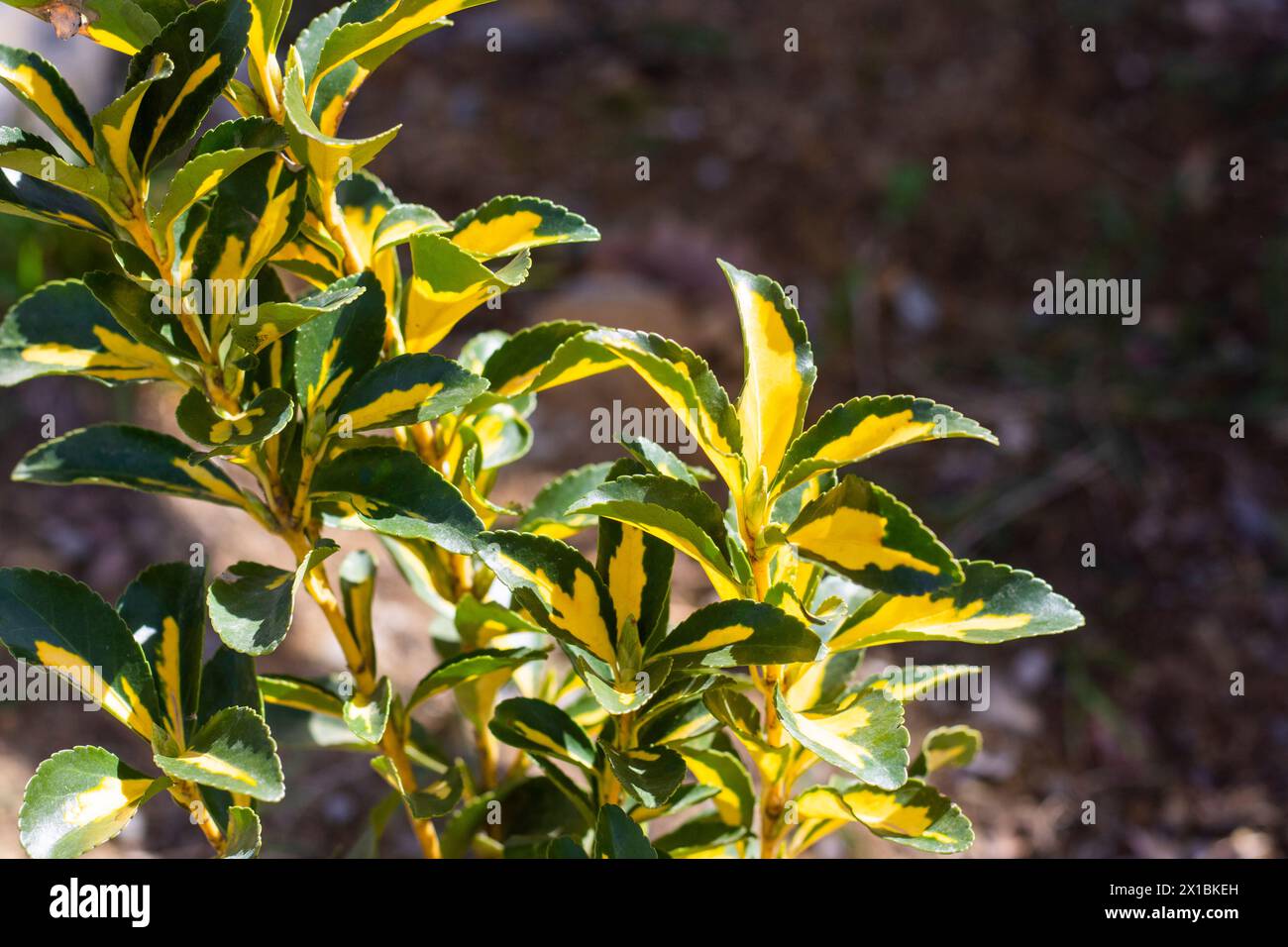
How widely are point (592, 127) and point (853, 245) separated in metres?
0.72

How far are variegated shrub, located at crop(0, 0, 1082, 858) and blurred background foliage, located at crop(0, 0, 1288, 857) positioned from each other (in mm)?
1065

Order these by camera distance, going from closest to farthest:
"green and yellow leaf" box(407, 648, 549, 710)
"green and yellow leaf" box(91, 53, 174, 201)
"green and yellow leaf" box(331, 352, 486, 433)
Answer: "green and yellow leaf" box(91, 53, 174, 201) → "green and yellow leaf" box(331, 352, 486, 433) → "green and yellow leaf" box(407, 648, 549, 710)

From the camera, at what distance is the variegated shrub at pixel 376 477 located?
81cm

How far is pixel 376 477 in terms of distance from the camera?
35.7 inches

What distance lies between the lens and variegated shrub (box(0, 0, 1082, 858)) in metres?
0.81

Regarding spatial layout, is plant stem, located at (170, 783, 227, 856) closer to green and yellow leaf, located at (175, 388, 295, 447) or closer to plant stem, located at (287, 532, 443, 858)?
plant stem, located at (287, 532, 443, 858)
